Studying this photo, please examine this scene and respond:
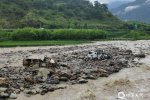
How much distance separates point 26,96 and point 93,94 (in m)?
5.80

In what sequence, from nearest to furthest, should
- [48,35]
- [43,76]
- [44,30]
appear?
[43,76]
[44,30]
[48,35]

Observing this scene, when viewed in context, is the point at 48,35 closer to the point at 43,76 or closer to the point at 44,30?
the point at 44,30

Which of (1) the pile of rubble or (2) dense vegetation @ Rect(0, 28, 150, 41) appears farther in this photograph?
(2) dense vegetation @ Rect(0, 28, 150, 41)

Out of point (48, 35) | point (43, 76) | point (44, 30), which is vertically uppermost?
point (44, 30)

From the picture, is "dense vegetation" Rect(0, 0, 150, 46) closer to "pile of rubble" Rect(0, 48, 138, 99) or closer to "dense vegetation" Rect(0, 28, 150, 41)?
"dense vegetation" Rect(0, 28, 150, 41)

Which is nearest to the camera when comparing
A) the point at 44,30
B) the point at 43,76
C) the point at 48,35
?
the point at 43,76

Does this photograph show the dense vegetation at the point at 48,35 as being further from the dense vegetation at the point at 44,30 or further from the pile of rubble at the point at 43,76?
the pile of rubble at the point at 43,76

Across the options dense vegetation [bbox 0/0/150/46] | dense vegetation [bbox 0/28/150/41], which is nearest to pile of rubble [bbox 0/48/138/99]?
dense vegetation [bbox 0/0/150/46]

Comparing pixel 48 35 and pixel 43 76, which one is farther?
pixel 48 35

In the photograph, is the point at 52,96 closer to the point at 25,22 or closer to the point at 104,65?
the point at 104,65

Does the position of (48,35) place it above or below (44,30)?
below

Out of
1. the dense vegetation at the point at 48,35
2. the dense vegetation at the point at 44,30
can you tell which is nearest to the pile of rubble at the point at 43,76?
the dense vegetation at the point at 44,30

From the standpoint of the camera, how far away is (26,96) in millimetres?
32344

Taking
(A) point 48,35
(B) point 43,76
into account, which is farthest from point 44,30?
(B) point 43,76
